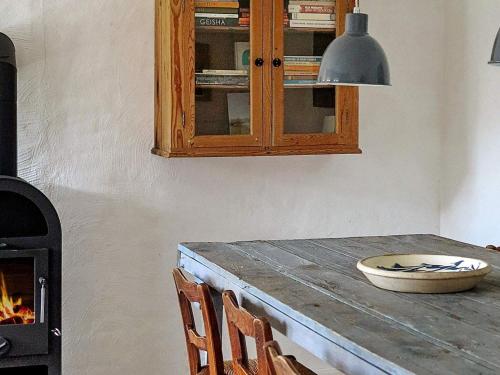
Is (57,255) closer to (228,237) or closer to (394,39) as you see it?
(228,237)

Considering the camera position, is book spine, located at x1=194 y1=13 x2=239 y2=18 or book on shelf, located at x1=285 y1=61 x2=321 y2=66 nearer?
book spine, located at x1=194 y1=13 x2=239 y2=18

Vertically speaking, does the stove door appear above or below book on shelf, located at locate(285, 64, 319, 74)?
below

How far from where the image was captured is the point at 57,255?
12.2 feet

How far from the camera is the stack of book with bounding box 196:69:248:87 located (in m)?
4.03

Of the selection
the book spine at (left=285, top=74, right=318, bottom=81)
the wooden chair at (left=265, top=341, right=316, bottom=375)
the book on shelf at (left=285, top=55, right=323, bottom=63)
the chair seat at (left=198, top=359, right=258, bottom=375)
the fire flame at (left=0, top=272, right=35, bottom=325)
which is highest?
the book on shelf at (left=285, top=55, right=323, bottom=63)

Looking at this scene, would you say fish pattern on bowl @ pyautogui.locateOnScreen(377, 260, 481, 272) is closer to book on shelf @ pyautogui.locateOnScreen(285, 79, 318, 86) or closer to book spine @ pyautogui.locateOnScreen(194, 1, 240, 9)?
book on shelf @ pyautogui.locateOnScreen(285, 79, 318, 86)

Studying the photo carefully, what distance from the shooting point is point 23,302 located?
377cm

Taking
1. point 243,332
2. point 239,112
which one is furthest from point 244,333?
point 239,112

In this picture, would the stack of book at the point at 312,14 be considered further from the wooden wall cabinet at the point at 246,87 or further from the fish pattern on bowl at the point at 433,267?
the fish pattern on bowl at the point at 433,267

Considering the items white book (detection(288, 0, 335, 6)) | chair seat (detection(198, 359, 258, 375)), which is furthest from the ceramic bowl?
white book (detection(288, 0, 335, 6))

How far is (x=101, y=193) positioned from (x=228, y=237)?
0.68m

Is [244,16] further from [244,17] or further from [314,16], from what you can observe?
[314,16]

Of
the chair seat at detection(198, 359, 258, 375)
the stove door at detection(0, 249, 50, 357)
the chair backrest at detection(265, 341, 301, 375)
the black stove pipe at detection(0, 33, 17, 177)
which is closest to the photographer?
the chair backrest at detection(265, 341, 301, 375)

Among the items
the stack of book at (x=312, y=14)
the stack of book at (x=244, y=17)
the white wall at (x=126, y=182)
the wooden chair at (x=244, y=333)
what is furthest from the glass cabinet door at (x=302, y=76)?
the wooden chair at (x=244, y=333)
